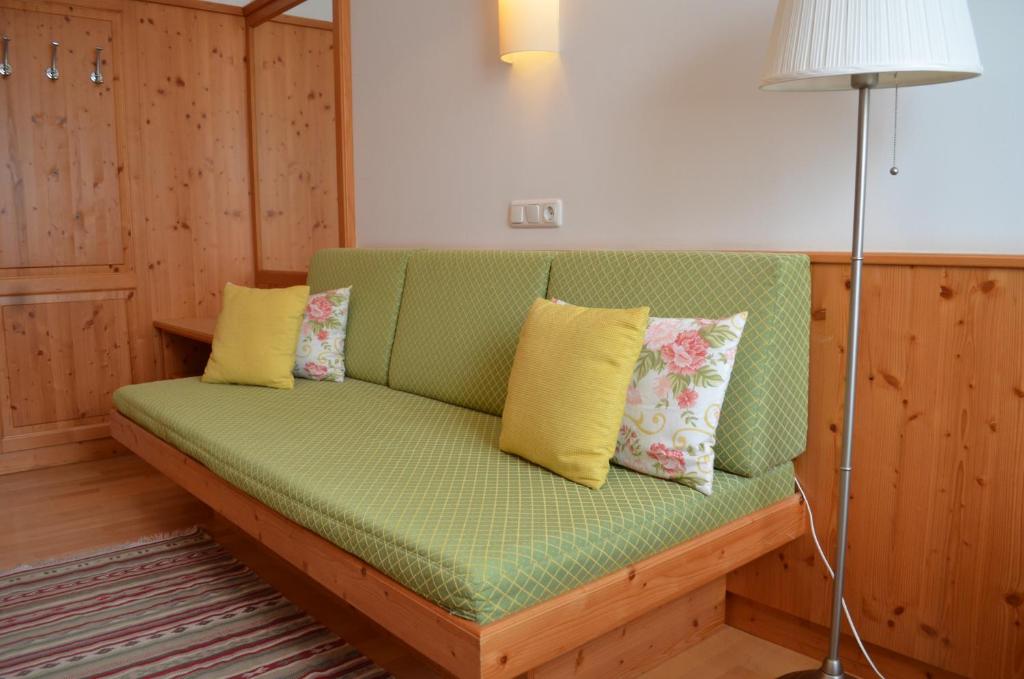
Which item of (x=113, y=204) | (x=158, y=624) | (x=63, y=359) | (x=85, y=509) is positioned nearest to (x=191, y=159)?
(x=113, y=204)

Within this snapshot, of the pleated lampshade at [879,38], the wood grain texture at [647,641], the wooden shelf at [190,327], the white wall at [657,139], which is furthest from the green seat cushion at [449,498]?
the wooden shelf at [190,327]

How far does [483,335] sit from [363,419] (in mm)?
444

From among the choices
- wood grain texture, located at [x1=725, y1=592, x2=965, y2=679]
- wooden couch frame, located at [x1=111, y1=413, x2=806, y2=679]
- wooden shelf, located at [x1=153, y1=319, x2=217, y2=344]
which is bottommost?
wood grain texture, located at [x1=725, y1=592, x2=965, y2=679]

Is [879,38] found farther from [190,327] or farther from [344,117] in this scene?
[190,327]

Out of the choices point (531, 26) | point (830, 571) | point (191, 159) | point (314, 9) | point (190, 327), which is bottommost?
point (830, 571)

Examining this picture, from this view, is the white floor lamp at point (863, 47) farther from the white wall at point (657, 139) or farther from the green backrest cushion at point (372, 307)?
the green backrest cushion at point (372, 307)

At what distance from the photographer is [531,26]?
2576 millimetres

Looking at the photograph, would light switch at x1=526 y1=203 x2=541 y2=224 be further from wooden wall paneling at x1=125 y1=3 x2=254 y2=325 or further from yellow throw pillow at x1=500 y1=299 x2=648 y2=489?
wooden wall paneling at x1=125 y1=3 x2=254 y2=325

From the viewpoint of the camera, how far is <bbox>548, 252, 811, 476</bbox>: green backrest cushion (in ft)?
6.12

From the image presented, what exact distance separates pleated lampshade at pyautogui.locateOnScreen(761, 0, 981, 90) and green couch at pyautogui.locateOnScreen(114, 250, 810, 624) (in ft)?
1.69

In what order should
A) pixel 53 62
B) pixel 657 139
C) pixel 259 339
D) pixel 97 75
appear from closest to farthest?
pixel 657 139 < pixel 259 339 < pixel 53 62 < pixel 97 75

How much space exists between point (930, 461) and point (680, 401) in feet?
1.87

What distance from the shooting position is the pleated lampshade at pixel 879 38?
4.75 ft

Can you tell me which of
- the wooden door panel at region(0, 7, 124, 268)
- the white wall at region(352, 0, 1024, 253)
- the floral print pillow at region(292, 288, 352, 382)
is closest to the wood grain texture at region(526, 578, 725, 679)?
the white wall at region(352, 0, 1024, 253)
